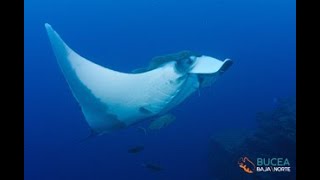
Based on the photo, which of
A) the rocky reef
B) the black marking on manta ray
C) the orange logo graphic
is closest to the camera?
the black marking on manta ray

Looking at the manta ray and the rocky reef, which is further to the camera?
the rocky reef

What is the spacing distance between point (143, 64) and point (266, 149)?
462 cm

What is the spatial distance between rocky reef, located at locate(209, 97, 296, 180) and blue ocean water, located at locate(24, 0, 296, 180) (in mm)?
2299

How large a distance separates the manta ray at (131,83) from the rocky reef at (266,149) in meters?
1.73

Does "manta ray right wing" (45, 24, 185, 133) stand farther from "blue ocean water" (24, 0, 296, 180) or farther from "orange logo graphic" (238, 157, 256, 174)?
"blue ocean water" (24, 0, 296, 180)

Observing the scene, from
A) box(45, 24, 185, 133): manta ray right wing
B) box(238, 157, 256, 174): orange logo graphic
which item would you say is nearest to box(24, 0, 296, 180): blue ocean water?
box(238, 157, 256, 174): orange logo graphic

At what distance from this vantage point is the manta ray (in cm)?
276

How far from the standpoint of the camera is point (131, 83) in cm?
295

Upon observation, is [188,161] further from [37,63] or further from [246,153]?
[37,63]

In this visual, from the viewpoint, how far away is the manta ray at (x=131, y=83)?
276 cm

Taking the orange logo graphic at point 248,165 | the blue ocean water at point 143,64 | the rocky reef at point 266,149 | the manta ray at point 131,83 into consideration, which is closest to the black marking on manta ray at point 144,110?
the manta ray at point 131,83

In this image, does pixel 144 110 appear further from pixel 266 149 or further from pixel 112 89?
pixel 266 149

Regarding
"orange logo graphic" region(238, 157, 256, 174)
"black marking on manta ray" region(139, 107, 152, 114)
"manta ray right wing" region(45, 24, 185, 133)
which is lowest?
"orange logo graphic" region(238, 157, 256, 174)

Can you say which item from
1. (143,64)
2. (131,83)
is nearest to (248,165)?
(131,83)
